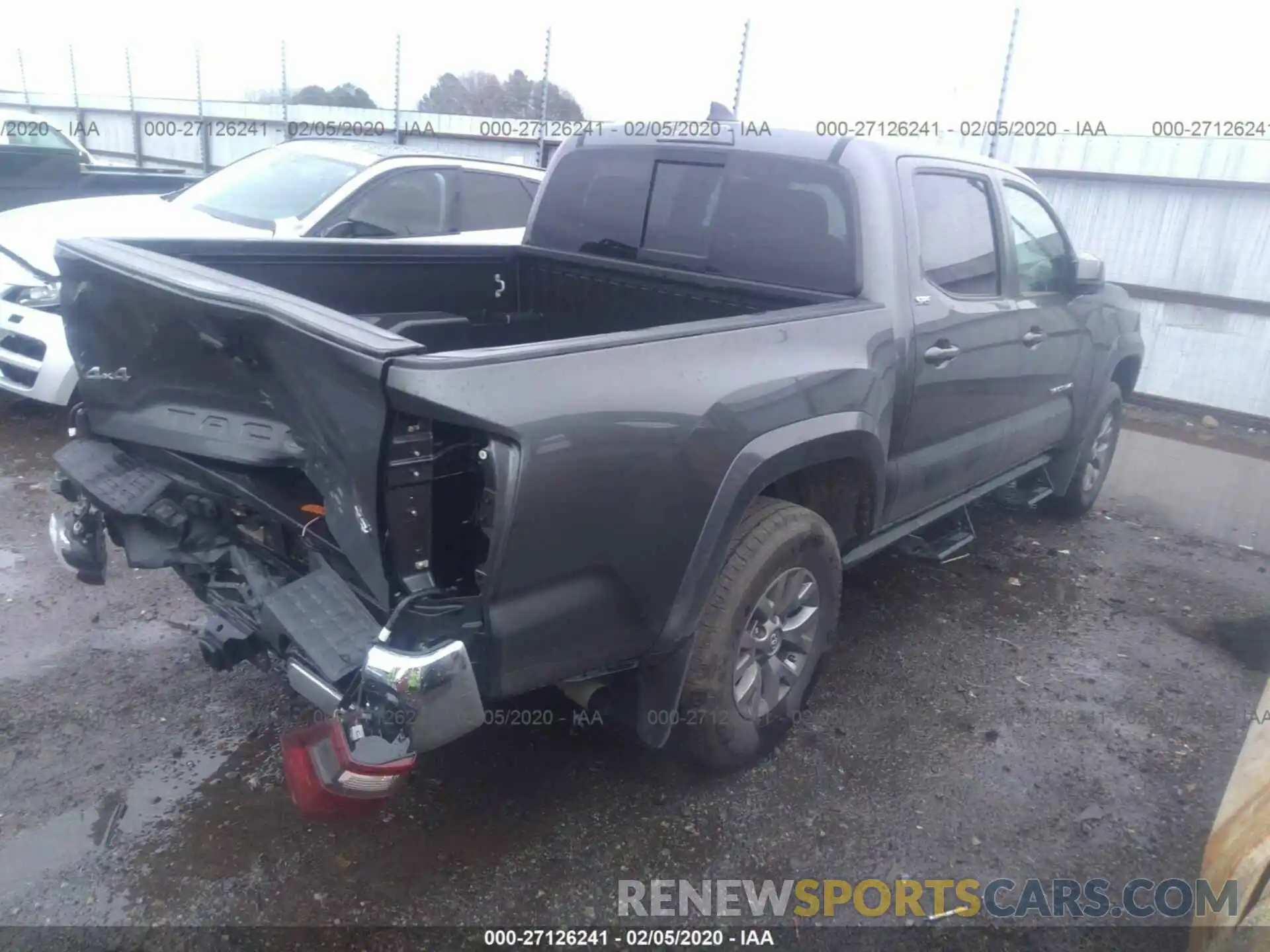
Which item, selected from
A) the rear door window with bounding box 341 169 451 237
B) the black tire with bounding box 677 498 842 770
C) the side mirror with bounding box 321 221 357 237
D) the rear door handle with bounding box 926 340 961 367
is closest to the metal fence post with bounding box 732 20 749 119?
the rear door window with bounding box 341 169 451 237

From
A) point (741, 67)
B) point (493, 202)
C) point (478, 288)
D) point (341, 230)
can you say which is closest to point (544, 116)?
point (741, 67)

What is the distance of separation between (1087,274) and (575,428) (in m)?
3.50

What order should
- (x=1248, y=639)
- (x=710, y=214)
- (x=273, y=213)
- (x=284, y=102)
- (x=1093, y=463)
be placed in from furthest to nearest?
(x=284, y=102) → (x=273, y=213) → (x=1093, y=463) → (x=1248, y=639) → (x=710, y=214)

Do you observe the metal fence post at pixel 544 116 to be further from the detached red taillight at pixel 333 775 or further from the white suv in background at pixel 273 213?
the detached red taillight at pixel 333 775

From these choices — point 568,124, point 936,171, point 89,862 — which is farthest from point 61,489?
point 568,124

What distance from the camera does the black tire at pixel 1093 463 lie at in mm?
5418

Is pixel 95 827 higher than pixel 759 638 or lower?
lower

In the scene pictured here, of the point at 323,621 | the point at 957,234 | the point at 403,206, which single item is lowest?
the point at 323,621

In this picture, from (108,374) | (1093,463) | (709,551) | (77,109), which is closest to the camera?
(709,551)

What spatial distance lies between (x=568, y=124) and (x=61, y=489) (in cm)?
923

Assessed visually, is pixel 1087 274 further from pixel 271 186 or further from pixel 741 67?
pixel 741 67

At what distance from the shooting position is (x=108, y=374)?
112 inches

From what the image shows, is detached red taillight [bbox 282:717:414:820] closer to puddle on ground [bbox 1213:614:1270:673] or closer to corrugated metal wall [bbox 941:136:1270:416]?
puddle on ground [bbox 1213:614:1270:673]

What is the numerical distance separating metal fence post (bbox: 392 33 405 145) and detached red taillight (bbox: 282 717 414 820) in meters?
11.8
